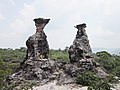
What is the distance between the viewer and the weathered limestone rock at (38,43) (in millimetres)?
35000

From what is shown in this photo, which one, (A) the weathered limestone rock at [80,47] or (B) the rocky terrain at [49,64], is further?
(A) the weathered limestone rock at [80,47]

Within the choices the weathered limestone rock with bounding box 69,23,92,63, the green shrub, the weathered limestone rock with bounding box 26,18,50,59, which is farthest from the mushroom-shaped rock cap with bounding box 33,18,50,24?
the green shrub

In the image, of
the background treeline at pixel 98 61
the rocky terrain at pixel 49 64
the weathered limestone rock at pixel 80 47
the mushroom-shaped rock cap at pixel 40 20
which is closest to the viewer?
the rocky terrain at pixel 49 64

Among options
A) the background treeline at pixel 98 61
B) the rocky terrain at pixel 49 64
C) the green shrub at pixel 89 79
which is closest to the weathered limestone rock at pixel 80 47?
the rocky terrain at pixel 49 64

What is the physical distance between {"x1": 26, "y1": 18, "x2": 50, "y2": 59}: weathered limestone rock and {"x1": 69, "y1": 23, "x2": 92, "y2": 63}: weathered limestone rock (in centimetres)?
298

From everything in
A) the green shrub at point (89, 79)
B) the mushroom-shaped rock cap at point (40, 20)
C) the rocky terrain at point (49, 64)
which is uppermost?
the mushroom-shaped rock cap at point (40, 20)

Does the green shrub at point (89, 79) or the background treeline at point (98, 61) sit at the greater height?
the background treeline at point (98, 61)

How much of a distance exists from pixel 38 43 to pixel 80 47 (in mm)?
4762

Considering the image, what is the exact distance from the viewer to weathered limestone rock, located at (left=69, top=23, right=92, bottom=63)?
35.2m

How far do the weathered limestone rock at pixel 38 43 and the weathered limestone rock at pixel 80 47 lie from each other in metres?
2.98

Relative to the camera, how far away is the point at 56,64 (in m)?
36.4

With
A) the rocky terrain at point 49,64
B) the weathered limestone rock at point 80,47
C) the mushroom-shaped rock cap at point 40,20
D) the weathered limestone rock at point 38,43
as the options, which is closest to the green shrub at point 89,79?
the rocky terrain at point 49,64

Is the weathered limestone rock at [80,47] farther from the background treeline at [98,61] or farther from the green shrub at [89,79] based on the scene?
the background treeline at [98,61]

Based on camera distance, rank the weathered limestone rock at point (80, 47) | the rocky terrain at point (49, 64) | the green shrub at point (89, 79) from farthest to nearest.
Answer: the weathered limestone rock at point (80, 47), the rocky terrain at point (49, 64), the green shrub at point (89, 79)
